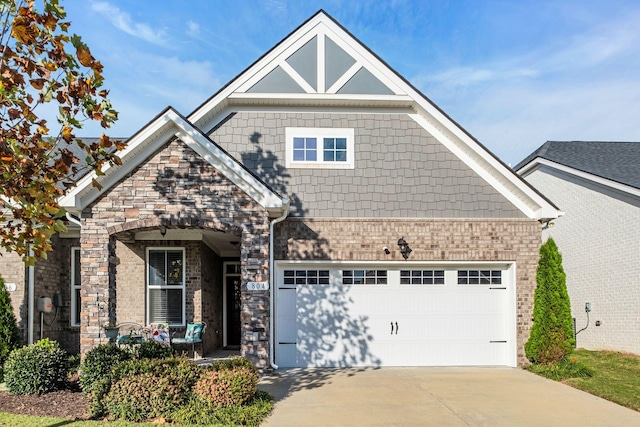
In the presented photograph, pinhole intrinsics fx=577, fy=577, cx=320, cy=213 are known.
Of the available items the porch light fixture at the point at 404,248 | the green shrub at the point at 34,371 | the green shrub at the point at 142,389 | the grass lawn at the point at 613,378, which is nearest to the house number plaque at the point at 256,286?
the green shrub at the point at 142,389

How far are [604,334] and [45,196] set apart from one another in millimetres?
14631

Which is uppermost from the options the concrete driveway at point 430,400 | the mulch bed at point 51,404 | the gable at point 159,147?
the gable at point 159,147

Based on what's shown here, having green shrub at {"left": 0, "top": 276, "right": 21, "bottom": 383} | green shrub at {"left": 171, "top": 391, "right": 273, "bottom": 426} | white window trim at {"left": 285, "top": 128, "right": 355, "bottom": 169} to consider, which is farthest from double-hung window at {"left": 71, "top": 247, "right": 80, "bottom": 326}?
green shrub at {"left": 171, "top": 391, "right": 273, "bottom": 426}

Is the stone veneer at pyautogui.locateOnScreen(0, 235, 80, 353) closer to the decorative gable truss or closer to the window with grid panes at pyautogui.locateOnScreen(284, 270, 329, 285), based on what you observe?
the window with grid panes at pyautogui.locateOnScreen(284, 270, 329, 285)

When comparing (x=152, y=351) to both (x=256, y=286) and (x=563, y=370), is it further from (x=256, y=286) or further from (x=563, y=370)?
(x=563, y=370)

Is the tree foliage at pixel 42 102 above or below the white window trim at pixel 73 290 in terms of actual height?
above

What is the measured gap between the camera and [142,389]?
8.37 metres

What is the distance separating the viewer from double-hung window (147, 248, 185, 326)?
13.3 metres

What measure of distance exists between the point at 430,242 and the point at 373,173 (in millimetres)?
2027

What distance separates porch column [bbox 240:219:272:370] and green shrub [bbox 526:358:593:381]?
18.8 feet

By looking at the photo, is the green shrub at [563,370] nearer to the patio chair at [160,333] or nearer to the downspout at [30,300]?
the patio chair at [160,333]

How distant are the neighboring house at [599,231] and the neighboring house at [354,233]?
3312 mm

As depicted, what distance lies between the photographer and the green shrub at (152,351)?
9883 millimetres

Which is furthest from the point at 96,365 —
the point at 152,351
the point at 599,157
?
the point at 599,157
